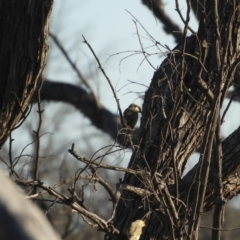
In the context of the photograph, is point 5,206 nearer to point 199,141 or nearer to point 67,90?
point 199,141

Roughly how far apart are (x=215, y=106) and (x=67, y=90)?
596 centimetres

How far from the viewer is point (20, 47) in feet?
11.0

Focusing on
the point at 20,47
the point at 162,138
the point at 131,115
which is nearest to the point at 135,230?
the point at 162,138

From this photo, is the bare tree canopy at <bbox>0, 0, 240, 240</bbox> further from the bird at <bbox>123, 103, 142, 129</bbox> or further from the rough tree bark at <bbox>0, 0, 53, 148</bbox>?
the bird at <bbox>123, 103, 142, 129</bbox>

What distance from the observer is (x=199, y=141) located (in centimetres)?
435

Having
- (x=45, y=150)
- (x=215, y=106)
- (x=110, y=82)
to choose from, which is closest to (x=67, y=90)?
(x=110, y=82)

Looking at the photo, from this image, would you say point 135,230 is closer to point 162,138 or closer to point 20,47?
point 162,138

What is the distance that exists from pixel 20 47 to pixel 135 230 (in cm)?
130

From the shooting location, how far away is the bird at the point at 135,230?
3.79 metres

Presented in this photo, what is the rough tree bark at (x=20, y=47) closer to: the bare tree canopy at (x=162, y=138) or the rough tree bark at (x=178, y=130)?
the bare tree canopy at (x=162, y=138)

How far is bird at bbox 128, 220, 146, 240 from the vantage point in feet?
12.4

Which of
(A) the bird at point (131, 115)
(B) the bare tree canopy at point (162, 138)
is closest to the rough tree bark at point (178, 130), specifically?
(B) the bare tree canopy at point (162, 138)

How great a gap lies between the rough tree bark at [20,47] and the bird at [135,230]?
100 centimetres

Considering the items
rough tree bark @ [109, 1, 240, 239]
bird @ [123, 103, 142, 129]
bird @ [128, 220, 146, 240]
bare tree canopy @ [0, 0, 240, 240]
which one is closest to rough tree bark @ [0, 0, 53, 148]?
bare tree canopy @ [0, 0, 240, 240]
